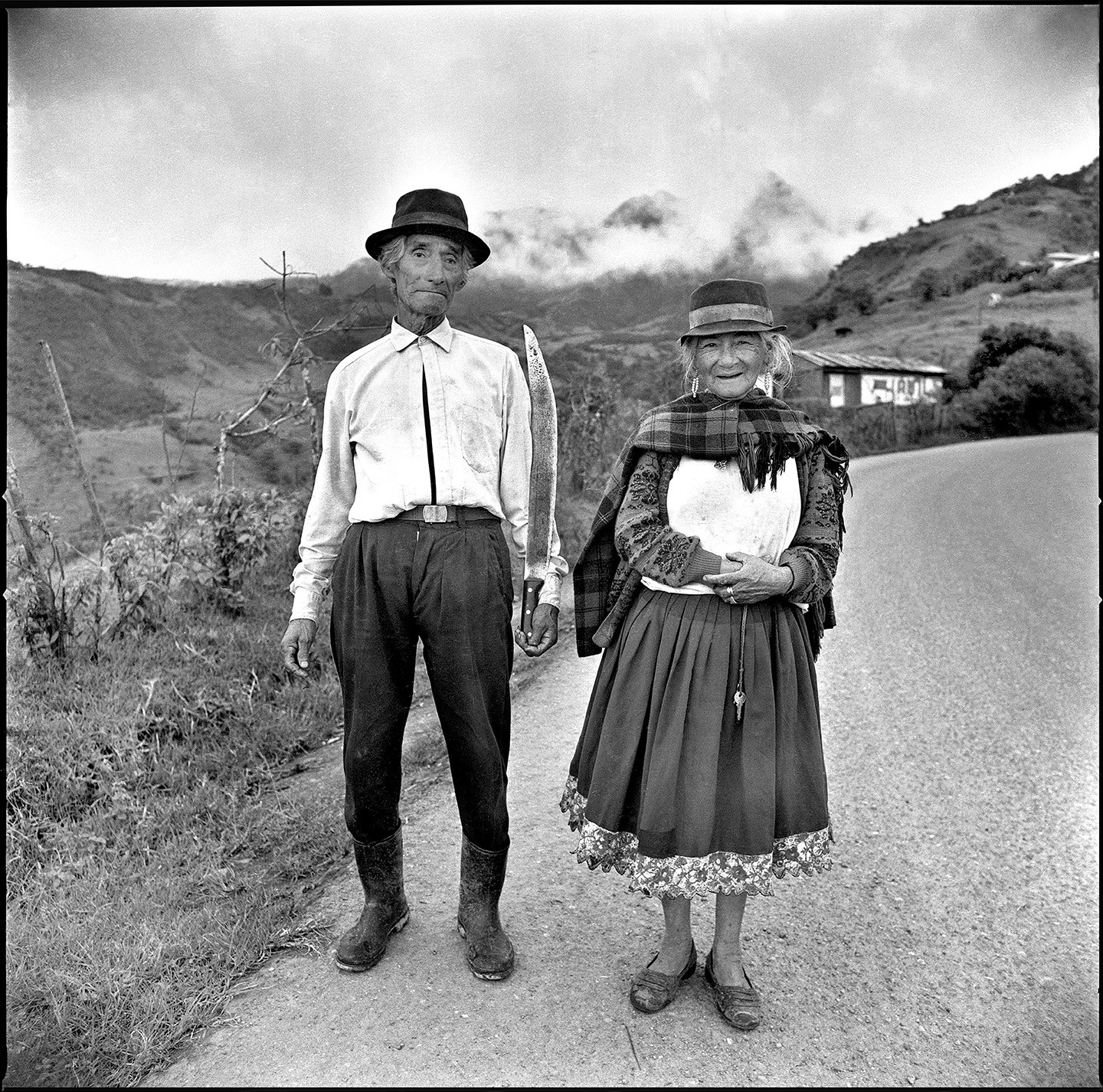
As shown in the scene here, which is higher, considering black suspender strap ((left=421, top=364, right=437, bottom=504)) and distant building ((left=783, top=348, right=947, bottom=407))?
distant building ((left=783, top=348, right=947, bottom=407))

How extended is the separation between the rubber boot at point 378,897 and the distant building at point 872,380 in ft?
94.6

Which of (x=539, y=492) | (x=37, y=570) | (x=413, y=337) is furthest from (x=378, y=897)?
(x=37, y=570)

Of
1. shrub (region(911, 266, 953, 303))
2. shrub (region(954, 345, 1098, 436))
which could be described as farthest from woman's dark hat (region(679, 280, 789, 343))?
shrub (region(911, 266, 953, 303))

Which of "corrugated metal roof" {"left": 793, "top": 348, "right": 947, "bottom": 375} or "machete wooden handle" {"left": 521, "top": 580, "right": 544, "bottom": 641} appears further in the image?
"corrugated metal roof" {"left": 793, "top": 348, "right": 947, "bottom": 375}

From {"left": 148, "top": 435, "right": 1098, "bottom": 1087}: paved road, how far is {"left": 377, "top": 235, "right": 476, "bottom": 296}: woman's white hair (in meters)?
1.96

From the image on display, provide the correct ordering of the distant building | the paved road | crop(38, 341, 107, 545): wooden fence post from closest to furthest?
the paved road
crop(38, 341, 107, 545): wooden fence post
the distant building

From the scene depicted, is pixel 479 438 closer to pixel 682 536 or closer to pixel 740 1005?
pixel 682 536

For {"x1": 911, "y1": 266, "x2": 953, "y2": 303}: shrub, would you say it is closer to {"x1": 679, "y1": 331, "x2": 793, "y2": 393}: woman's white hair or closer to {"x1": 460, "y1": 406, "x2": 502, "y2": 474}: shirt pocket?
{"x1": 679, "y1": 331, "x2": 793, "y2": 393}: woman's white hair

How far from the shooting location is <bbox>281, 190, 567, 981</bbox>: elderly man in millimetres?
2439

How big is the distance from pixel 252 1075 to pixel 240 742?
6.29 feet

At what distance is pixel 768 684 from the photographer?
2.36 metres

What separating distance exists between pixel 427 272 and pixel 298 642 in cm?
113

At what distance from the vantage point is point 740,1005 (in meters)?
2.37

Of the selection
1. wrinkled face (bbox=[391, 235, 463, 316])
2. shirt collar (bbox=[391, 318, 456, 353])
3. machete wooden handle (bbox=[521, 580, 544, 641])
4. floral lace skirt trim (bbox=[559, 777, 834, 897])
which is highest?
wrinkled face (bbox=[391, 235, 463, 316])
